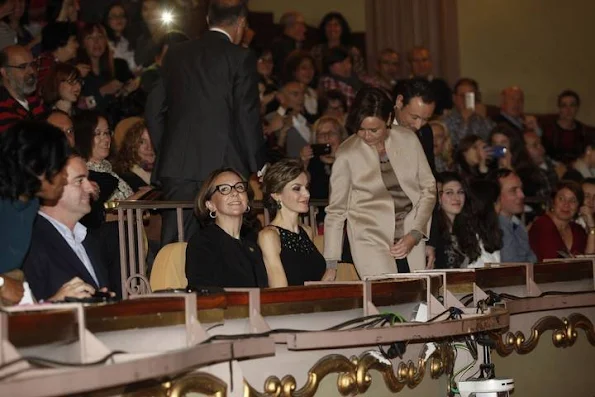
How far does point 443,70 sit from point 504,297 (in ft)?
27.4

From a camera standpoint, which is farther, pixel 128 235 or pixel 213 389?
pixel 128 235

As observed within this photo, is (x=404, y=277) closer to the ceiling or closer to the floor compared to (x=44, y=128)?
closer to the floor

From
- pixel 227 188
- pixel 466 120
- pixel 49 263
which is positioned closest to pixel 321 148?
pixel 227 188

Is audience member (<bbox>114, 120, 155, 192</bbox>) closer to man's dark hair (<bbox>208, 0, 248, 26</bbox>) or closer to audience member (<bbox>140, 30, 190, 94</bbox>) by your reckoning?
man's dark hair (<bbox>208, 0, 248, 26</bbox>)

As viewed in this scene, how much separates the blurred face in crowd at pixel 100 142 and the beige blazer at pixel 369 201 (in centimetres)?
131

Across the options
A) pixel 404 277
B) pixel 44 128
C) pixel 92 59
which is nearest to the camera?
pixel 44 128

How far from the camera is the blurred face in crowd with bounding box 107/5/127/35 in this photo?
1008 cm

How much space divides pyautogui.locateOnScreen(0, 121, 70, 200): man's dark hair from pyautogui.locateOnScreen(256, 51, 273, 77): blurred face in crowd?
20.7 feet

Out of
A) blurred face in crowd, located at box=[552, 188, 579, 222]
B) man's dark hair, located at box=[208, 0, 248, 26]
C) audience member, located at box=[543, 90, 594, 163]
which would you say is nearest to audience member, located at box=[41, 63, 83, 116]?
man's dark hair, located at box=[208, 0, 248, 26]

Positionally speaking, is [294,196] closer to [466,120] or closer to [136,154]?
[136,154]

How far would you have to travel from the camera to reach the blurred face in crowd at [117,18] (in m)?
10.1

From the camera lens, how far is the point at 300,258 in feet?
19.0

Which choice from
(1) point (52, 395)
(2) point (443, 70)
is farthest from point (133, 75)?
(1) point (52, 395)

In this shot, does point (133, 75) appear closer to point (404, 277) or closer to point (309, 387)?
point (404, 277)
